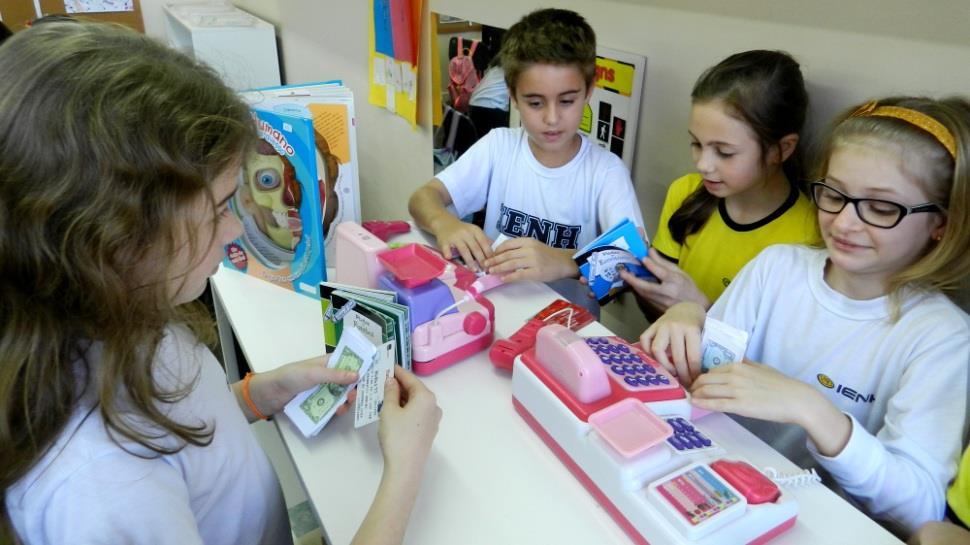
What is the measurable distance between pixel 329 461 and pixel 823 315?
658mm

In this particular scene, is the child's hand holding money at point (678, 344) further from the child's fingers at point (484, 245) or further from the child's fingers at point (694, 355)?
the child's fingers at point (484, 245)

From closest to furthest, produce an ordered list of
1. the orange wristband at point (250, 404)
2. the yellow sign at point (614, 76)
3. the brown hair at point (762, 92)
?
the orange wristband at point (250, 404)
the brown hair at point (762, 92)
the yellow sign at point (614, 76)

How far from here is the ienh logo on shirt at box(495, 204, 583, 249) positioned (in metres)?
1.26

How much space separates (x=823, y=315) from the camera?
0.82m

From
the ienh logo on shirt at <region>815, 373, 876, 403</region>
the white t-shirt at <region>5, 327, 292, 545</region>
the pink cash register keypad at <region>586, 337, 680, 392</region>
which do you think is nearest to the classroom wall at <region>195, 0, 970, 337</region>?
the ienh logo on shirt at <region>815, 373, 876, 403</region>

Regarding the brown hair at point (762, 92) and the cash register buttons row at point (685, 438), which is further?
the brown hair at point (762, 92)

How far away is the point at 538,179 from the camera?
1270 millimetres

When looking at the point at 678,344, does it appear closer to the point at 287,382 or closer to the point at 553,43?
the point at 287,382

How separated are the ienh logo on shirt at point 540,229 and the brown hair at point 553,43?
276 millimetres

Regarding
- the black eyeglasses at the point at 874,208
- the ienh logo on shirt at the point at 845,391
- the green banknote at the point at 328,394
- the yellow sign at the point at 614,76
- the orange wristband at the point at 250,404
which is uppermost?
the yellow sign at the point at 614,76

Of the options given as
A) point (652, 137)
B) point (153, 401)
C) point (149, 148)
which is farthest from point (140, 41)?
point (652, 137)

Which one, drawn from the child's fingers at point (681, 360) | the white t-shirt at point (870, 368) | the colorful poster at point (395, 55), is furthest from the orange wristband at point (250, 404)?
the colorful poster at point (395, 55)

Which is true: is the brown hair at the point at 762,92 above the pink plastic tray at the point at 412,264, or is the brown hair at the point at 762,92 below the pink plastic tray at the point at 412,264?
above

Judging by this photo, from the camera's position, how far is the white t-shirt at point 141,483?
0.43 meters
